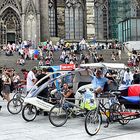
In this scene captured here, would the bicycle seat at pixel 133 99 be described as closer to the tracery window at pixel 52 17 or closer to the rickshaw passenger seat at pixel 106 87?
the rickshaw passenger seat at pixel 106 87

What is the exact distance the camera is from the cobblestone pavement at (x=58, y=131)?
1044 centimetres

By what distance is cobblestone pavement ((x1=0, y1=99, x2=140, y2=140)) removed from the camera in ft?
34.2

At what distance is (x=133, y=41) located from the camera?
48250 mm

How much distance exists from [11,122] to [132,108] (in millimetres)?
3683

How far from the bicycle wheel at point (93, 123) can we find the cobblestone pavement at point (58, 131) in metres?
0.13

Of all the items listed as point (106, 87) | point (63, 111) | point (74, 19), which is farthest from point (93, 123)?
point (74, 19)

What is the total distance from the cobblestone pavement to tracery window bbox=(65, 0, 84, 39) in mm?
40779

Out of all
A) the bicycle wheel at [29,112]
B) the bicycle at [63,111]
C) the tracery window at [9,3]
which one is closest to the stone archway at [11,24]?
the tracery window at [9,3]

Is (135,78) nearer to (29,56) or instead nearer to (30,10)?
(29,56)

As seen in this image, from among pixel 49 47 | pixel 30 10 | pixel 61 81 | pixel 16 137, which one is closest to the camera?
pixel 16 137

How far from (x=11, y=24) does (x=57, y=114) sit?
124 feet

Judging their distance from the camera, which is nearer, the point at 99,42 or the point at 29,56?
the point at 29,56

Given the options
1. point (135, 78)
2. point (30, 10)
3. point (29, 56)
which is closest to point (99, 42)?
point (30, 10)

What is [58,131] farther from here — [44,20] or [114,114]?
[44,20]
